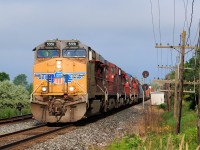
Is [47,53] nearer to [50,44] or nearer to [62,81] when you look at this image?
[50,44]

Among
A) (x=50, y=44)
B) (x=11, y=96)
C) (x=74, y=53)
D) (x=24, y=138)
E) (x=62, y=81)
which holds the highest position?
(x=50, y=44)

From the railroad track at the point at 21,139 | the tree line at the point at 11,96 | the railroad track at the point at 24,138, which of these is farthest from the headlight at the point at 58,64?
the tree line at the point at 11,96

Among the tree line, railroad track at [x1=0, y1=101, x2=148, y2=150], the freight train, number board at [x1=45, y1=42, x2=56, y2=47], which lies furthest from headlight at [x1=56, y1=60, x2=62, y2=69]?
the tree line

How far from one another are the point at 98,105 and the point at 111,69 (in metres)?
8.17

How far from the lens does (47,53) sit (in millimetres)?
22016

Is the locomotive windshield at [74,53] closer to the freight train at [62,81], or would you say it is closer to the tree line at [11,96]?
the freight train at [62,81]

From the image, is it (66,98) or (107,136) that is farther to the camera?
(66,98)

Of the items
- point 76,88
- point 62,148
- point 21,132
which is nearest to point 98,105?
point 76,88

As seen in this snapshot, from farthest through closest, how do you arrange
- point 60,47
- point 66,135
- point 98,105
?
point 98,105 → point 60,47 → point 66,135

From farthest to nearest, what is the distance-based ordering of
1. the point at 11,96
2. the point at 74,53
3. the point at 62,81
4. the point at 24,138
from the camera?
the point at 11,96
the point at 74,53
the point at 62,81
the point at 24,138

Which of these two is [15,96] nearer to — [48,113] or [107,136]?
[48,113]

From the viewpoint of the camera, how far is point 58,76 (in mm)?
21031

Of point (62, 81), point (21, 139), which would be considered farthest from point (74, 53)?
point (21, 139)

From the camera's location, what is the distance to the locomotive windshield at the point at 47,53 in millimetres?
21906
